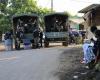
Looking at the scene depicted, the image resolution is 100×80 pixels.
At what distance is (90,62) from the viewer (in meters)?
16.7

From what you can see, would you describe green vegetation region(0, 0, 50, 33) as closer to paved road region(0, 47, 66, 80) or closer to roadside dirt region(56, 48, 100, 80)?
paved road region(0, 47, 66, 80)

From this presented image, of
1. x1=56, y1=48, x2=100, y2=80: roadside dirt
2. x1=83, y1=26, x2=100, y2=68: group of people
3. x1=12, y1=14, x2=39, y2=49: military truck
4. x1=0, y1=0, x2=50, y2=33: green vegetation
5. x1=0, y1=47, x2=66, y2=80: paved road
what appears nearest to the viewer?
x1=56, y1=48, x2=100, y2=80: roadside dirt

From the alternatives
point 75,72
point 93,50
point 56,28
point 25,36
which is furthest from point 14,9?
point 75,72

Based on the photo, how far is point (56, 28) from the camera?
37188 mm

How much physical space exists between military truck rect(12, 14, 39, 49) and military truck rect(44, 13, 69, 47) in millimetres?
1322

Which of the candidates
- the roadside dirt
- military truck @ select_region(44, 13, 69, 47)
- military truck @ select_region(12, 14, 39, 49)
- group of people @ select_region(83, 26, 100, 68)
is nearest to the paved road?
the roadside dirt

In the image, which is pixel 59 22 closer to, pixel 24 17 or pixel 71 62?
pixel 24 17

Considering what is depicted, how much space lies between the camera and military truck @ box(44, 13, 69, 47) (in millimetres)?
36062

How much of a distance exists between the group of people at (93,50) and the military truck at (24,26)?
17.5 meters

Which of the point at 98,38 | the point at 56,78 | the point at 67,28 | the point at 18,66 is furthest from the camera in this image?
the point at 67,28

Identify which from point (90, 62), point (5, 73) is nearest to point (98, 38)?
point (90, 62)

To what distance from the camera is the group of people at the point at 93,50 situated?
52.7 ft

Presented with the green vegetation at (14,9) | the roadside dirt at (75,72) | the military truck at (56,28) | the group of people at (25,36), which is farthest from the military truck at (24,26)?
the green vegetation at (14,9)

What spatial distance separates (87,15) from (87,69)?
6.63m
